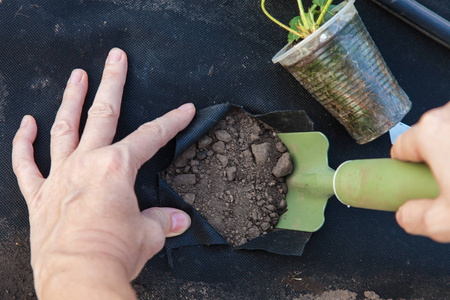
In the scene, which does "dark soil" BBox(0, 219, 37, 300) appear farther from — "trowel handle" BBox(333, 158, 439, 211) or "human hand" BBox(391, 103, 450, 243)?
"human hand" BBox(391, 103, 450, 243)

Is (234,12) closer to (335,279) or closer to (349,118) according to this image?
(349,118)

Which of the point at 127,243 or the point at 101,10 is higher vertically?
the point at 101,10

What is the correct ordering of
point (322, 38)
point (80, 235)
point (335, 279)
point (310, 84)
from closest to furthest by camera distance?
1. point (80, 235)
2. point (322, 38)
3. point (310, 84)
4. point (335, 279)

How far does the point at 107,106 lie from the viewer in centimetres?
100

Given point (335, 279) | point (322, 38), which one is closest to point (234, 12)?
point (322, 38)

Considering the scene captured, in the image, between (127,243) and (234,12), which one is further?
(234,12)

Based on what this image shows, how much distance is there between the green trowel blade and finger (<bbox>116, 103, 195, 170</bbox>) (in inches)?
13.3

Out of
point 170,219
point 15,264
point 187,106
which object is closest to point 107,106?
point 187,106

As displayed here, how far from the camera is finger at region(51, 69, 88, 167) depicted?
988 mm

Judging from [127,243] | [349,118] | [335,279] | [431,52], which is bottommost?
[335,279]

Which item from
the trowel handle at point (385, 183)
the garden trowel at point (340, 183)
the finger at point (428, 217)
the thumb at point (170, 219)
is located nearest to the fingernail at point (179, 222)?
the thumb at point (170, 219)

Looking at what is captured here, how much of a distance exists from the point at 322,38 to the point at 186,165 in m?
0.57

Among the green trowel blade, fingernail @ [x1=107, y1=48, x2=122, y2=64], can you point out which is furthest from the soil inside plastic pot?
fingernail @ [x1=107, y1=48, x2=122, y2=64]

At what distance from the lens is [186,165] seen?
1161mm
